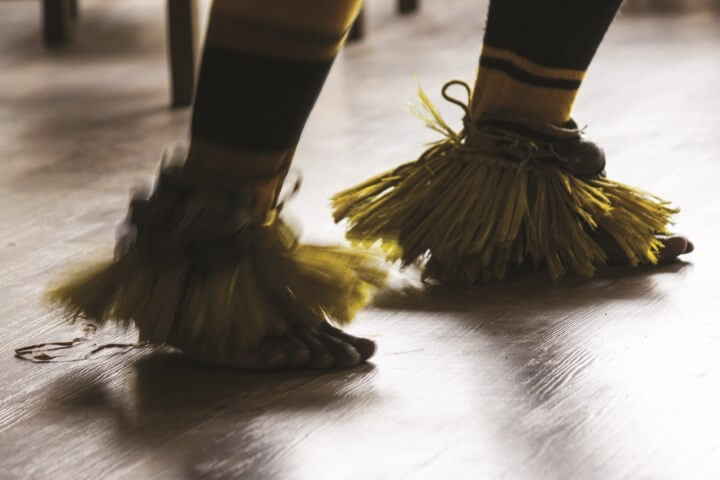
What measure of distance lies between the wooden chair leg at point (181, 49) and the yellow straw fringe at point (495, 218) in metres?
0.95

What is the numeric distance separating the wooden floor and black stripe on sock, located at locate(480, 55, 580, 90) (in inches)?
7.0

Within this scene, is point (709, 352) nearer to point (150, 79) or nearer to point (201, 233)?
point (201, 233)

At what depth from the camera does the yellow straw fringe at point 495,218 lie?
3.51 ft

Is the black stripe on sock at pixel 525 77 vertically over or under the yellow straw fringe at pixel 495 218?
over

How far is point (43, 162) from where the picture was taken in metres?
1.60

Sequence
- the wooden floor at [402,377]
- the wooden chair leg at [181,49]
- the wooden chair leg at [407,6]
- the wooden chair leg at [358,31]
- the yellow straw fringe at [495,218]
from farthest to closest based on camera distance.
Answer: the wooden chair leg at [407,6] → the wooden chair leg at [358,31] → the wooden chair leg at [181,49] → the yellow straw fringe at [495,218] → the wooden floor at [402,377]

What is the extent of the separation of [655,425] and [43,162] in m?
1.05

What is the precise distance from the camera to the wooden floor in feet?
2.38

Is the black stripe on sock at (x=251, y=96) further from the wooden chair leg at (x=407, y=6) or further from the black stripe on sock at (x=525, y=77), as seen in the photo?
the wooden chair leg at (x=407, y=6)

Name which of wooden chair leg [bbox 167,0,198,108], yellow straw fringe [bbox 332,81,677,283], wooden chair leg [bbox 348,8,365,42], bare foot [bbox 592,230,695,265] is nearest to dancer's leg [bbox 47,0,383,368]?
yellow straw fringe [bbox 332,81,677,283]

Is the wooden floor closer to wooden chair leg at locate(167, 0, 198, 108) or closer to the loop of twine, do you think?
the loop of twine

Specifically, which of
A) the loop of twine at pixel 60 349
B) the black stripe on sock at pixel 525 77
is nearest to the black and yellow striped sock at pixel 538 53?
the black stripe on sock at pixel 525 77

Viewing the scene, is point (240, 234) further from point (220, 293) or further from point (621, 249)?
point (621, 249)

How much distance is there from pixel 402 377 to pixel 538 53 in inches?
14.4
